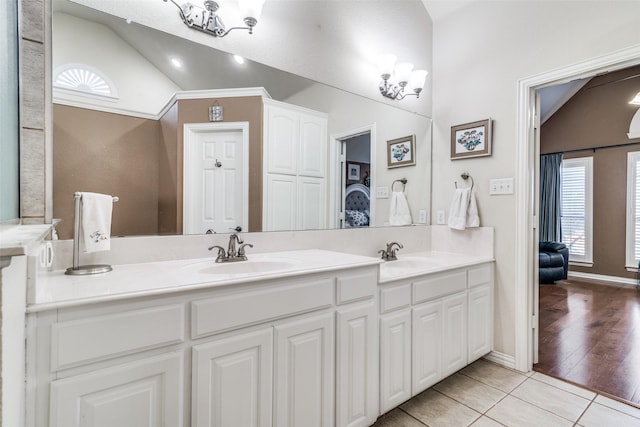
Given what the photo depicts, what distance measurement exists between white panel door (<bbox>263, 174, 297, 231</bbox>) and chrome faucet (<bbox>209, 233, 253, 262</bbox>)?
20 cm

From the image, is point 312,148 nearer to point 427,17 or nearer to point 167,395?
point 167,395

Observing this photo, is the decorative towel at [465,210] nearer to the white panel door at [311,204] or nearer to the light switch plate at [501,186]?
the light switch plate at [501,186]

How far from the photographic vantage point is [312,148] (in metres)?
1.95

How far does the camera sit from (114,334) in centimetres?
89

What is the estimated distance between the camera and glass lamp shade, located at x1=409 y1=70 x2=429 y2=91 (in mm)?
2404

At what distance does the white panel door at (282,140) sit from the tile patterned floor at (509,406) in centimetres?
148

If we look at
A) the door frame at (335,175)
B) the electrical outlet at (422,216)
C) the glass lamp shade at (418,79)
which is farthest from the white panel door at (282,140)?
the electrical outlet at (422,216)

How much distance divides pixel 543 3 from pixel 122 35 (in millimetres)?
2512

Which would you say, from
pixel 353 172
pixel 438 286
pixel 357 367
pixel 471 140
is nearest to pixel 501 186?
pixel 471 140

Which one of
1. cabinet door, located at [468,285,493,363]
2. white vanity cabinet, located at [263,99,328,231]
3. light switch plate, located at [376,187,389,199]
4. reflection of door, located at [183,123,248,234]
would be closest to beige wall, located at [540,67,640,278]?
cabinet door, located at [468,285,493,363]

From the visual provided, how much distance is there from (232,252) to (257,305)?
19.0 inches

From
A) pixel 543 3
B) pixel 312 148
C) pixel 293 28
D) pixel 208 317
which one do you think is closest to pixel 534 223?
pixel 543 3

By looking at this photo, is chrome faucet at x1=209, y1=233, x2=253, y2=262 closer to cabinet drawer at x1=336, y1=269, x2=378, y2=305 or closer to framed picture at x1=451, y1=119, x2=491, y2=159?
cabinet drawer at x1=336, y1=269, x2=378, y2=305

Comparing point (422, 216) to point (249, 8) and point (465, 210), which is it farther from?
point (249, 8)
